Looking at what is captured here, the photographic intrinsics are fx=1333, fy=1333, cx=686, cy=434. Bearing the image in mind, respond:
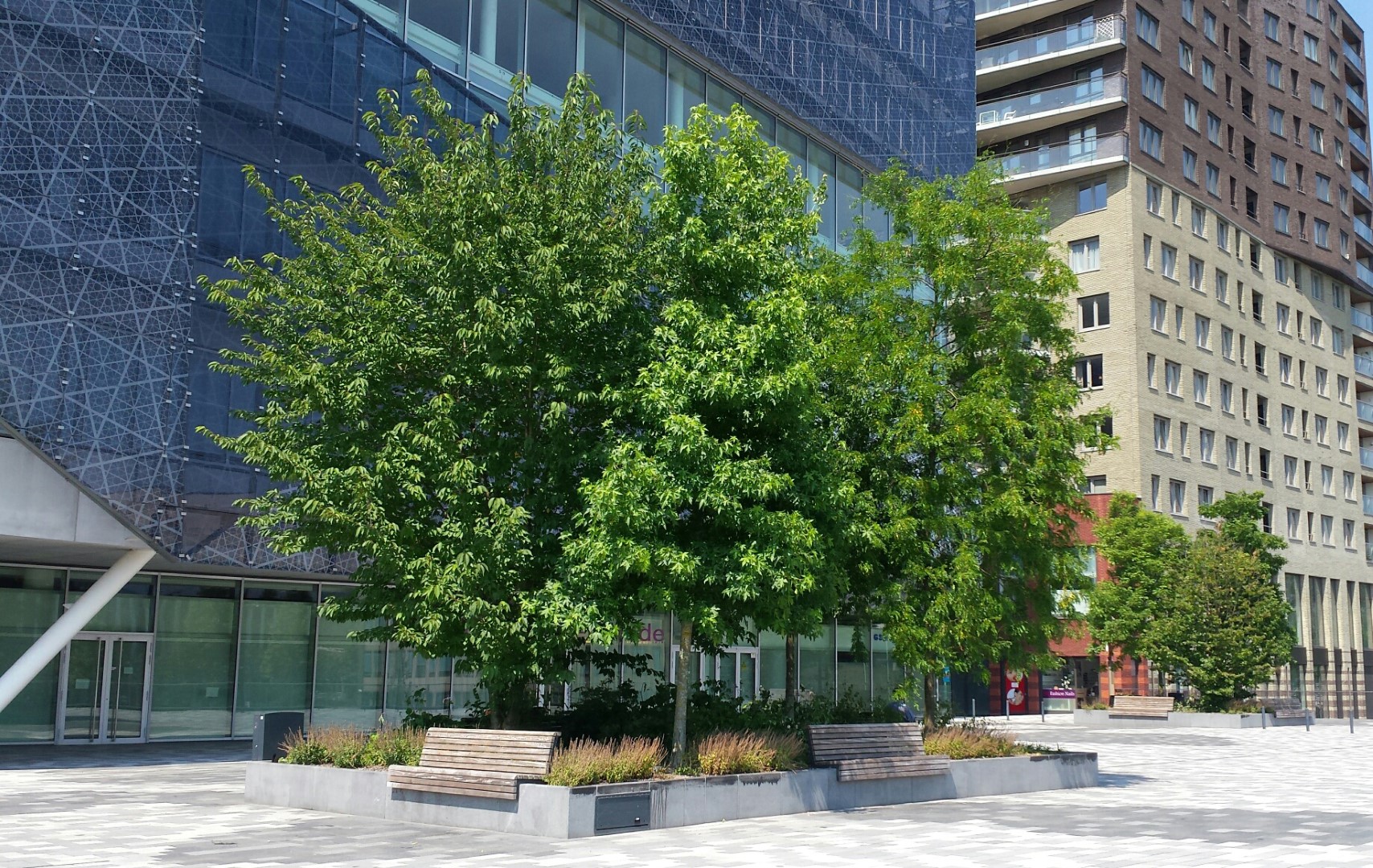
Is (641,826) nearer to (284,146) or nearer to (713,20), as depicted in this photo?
(284,146)

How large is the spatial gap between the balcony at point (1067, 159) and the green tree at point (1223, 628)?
23752mm

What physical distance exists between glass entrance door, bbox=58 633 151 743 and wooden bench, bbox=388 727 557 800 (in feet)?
47.6

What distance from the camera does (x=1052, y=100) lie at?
65.7 metres

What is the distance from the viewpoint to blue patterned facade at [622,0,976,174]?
36531 millimetres

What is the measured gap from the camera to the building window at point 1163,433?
208 feet

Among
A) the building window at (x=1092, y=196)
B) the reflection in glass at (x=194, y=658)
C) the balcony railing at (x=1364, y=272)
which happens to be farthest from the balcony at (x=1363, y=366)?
the reflection in glass at (x=194, y=658)

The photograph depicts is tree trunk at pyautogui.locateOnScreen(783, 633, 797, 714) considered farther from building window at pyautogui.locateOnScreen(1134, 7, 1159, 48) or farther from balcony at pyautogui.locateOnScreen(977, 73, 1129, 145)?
building window at pyautogui.locateOnScreen(1134, 7, 1159, 48)

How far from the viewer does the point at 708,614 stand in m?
16.6

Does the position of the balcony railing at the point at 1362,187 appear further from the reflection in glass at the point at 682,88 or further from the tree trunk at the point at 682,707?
the tree trunk at the point at 682,707

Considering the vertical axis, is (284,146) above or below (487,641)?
above

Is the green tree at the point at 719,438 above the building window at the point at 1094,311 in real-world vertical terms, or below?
below

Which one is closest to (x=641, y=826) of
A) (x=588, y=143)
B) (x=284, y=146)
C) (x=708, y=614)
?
(x=708, y=614)

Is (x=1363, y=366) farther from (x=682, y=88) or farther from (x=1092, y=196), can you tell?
(x=682, y=88)

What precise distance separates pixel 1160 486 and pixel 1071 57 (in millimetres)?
21237
